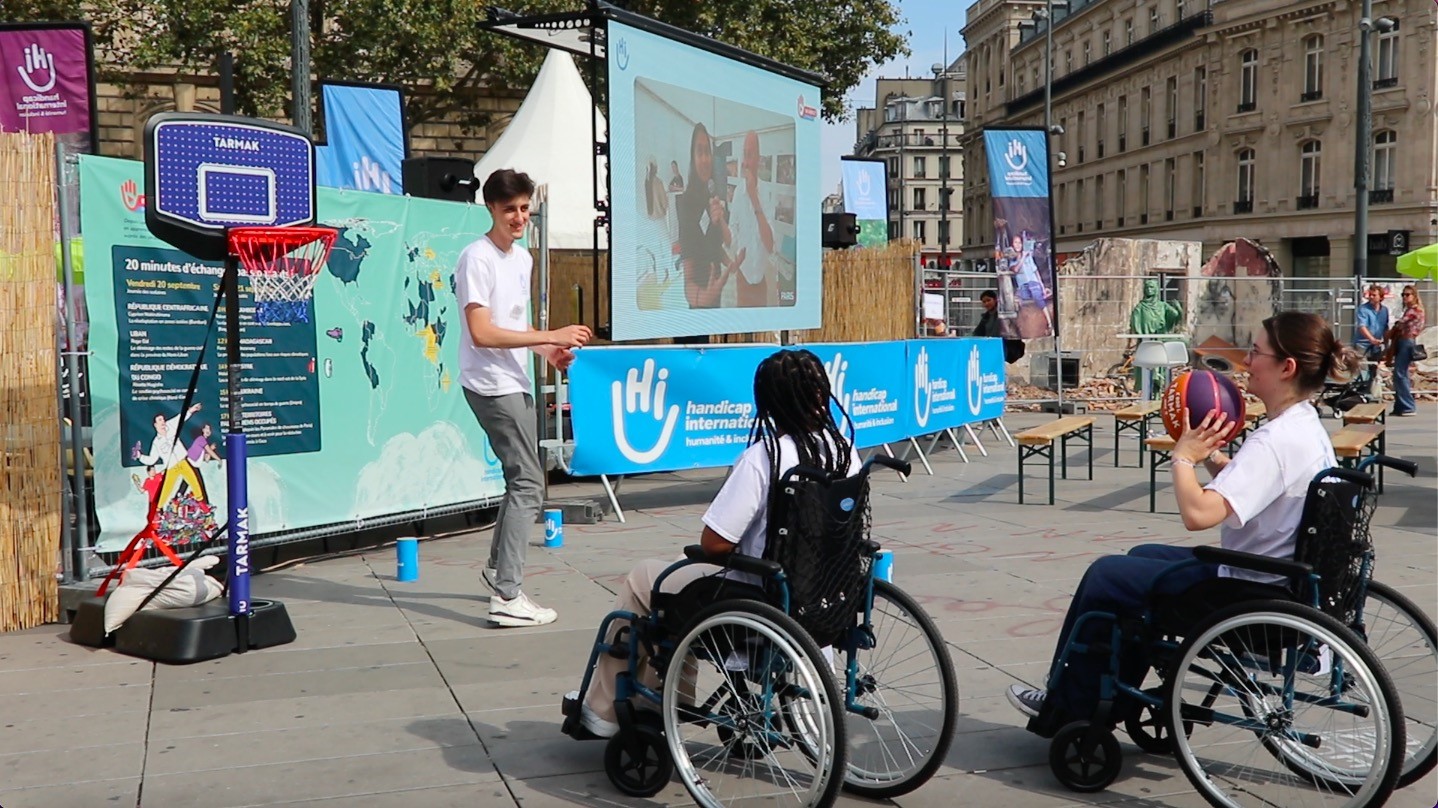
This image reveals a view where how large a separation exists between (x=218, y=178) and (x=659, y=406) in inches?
189

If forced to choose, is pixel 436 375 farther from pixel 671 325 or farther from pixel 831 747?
pixel 831 747

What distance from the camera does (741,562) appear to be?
3.97 m

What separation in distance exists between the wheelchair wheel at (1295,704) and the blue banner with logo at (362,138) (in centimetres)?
1444

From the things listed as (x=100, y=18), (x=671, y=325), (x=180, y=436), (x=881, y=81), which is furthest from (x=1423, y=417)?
(x=881, y=81)

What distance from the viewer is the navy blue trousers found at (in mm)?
4164

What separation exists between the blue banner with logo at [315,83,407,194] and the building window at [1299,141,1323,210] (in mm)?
43397

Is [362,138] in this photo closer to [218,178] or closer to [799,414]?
[218,178]

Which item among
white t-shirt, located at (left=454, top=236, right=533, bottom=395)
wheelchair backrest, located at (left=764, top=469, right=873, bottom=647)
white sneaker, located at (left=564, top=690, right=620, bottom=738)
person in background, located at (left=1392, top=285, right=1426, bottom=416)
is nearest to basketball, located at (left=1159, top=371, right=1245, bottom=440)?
wheelchair backrest, located at (left=764, top=469, right=873, bottom=647)

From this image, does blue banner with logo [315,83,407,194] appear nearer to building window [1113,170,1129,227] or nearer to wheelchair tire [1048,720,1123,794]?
wheelchair tire [1048,720,1123,794]

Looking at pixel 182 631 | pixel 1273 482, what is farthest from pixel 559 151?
pixel 1273 482

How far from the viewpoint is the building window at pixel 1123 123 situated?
68500 millimetres

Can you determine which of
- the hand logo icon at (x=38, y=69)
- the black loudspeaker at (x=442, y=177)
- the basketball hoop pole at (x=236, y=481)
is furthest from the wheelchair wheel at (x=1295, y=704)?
the hand logo icon at (x=38, y=69)

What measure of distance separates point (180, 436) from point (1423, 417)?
18.0 m

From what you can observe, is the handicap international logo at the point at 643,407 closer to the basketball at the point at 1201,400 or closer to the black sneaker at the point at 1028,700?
the black sneaker at the point at 1028,700
